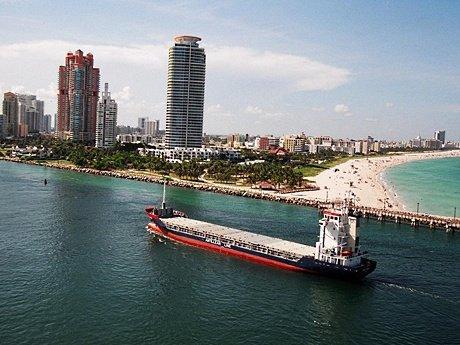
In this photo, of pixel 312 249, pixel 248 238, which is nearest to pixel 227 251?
pixel 248 238

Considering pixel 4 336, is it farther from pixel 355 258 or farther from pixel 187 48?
pixel 187 48

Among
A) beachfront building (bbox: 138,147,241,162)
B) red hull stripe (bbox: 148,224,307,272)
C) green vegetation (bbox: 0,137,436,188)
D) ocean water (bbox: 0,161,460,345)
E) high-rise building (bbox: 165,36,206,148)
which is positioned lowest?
ocean water (bbox: 0,161,460,345)

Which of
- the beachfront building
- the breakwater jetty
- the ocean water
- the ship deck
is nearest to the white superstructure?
the ocean water

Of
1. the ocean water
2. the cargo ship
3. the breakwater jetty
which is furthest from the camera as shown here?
the breakwater jetty

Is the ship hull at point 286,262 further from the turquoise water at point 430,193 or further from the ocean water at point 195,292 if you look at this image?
the turquoise water at point 430,193

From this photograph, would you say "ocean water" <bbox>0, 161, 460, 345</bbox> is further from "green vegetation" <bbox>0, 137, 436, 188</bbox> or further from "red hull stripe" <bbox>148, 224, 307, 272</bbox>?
"green vegetation" <bbox>0, 137, 436, 188</bbox>

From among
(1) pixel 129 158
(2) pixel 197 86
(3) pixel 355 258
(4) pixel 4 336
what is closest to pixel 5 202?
(4) pixel 4 336
